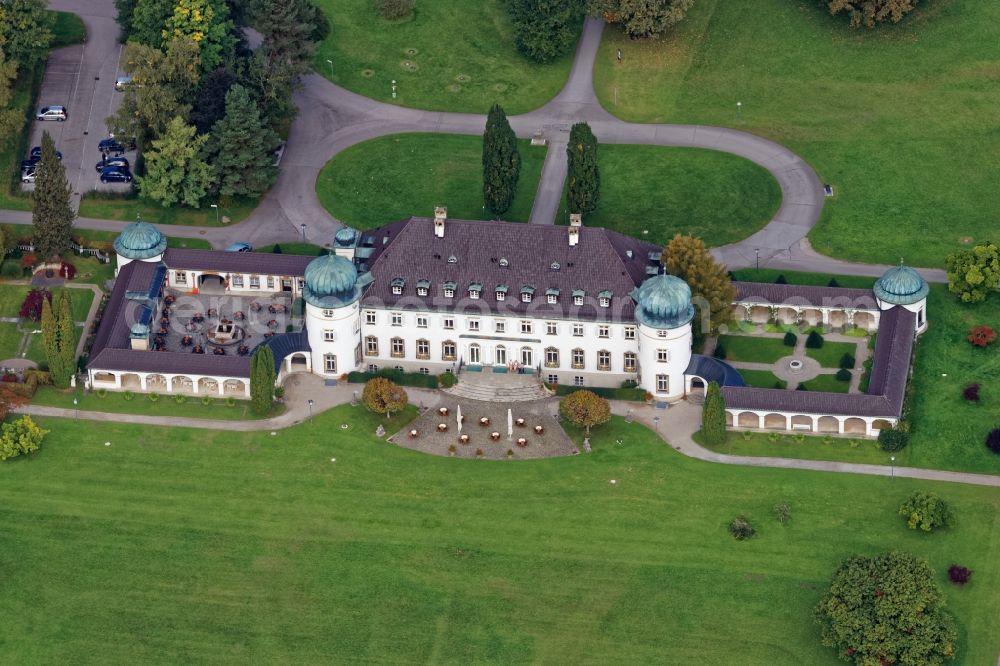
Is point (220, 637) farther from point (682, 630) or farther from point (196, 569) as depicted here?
point (682, 630)

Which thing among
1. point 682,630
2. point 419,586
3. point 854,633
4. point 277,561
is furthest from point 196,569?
point 854,633

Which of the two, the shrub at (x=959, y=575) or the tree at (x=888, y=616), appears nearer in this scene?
the tree at (x=888, y=616)

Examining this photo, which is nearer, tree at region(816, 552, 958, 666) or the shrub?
tree at region(816, 552, 958, 666)

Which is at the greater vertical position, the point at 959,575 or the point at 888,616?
the point at 959,575

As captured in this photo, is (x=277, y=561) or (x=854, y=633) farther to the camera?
(x=277, y=561)

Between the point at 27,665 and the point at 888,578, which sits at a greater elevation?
the point at 888,578
